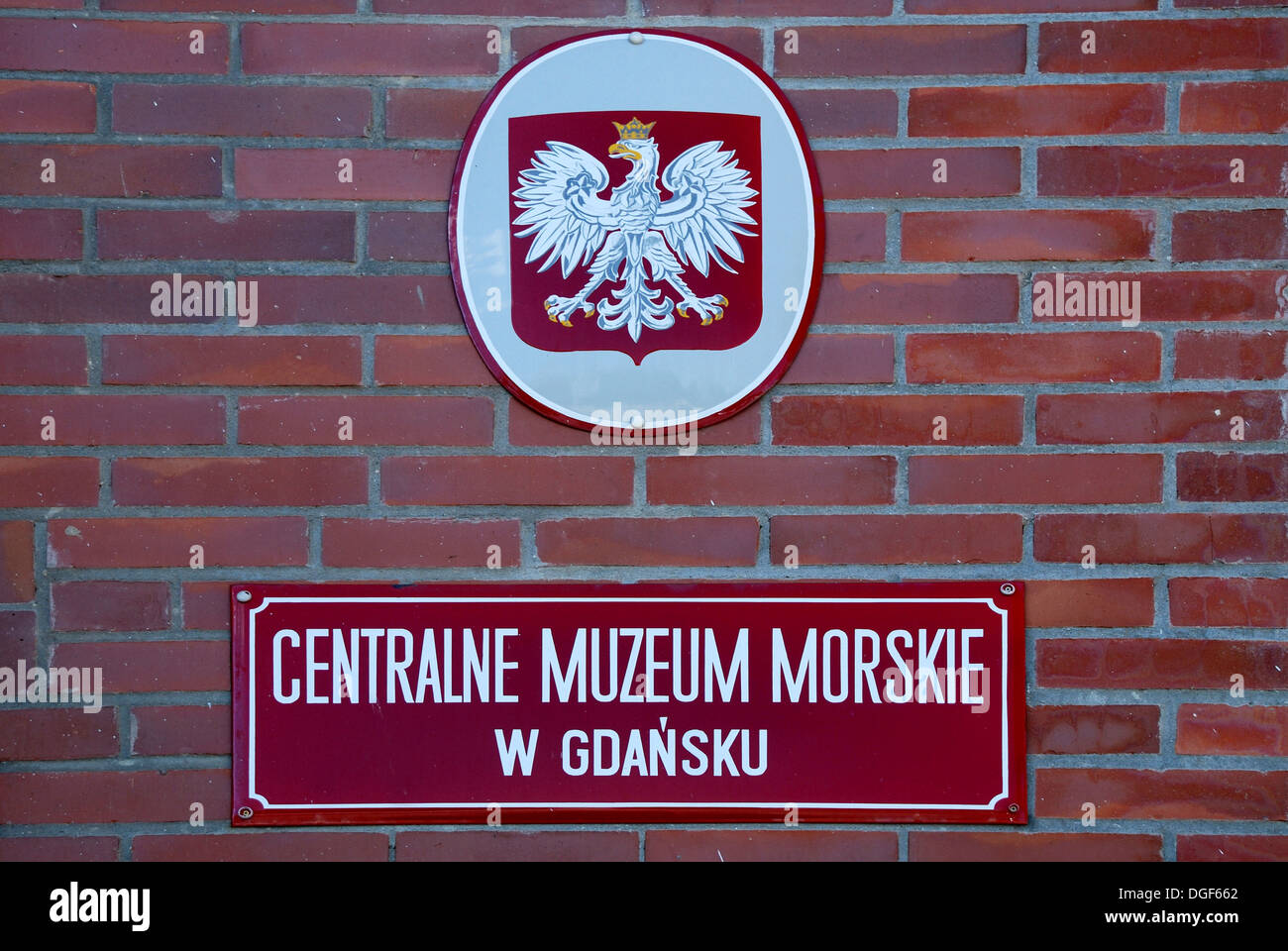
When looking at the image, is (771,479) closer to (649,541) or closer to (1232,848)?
(649,541)

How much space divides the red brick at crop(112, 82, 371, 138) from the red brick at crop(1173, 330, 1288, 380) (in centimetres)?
111

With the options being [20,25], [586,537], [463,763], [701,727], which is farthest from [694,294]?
[20,25]

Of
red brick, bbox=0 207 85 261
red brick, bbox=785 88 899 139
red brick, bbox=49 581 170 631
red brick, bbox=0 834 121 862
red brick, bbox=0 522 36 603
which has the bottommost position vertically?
red brick, bbox=0 834 121 862

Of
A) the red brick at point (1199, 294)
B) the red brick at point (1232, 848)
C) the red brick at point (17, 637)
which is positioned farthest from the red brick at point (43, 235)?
the red brick at point (1232, 848)

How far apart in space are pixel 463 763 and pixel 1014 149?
1.08m

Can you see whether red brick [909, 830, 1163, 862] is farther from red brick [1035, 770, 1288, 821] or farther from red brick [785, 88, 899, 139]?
red brick [785, 88, 899, 139]

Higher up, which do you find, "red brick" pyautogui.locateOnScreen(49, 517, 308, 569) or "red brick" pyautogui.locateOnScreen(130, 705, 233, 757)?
"red brick" pyautogui.locateOnScreen(49, 517, 308, 569)

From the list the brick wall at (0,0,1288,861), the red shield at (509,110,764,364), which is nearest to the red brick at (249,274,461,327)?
the brick wall at (0,0,1288,861)

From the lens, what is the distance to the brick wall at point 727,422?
1.18 metres

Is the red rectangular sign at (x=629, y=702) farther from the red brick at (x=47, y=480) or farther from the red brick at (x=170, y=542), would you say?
the red brick at (x=47, y=480)

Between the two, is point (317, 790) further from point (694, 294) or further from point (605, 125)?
point (605, 125)

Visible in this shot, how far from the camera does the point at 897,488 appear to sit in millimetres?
1189

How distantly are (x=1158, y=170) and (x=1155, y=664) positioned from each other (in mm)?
648

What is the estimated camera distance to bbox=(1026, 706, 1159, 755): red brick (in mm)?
1191
